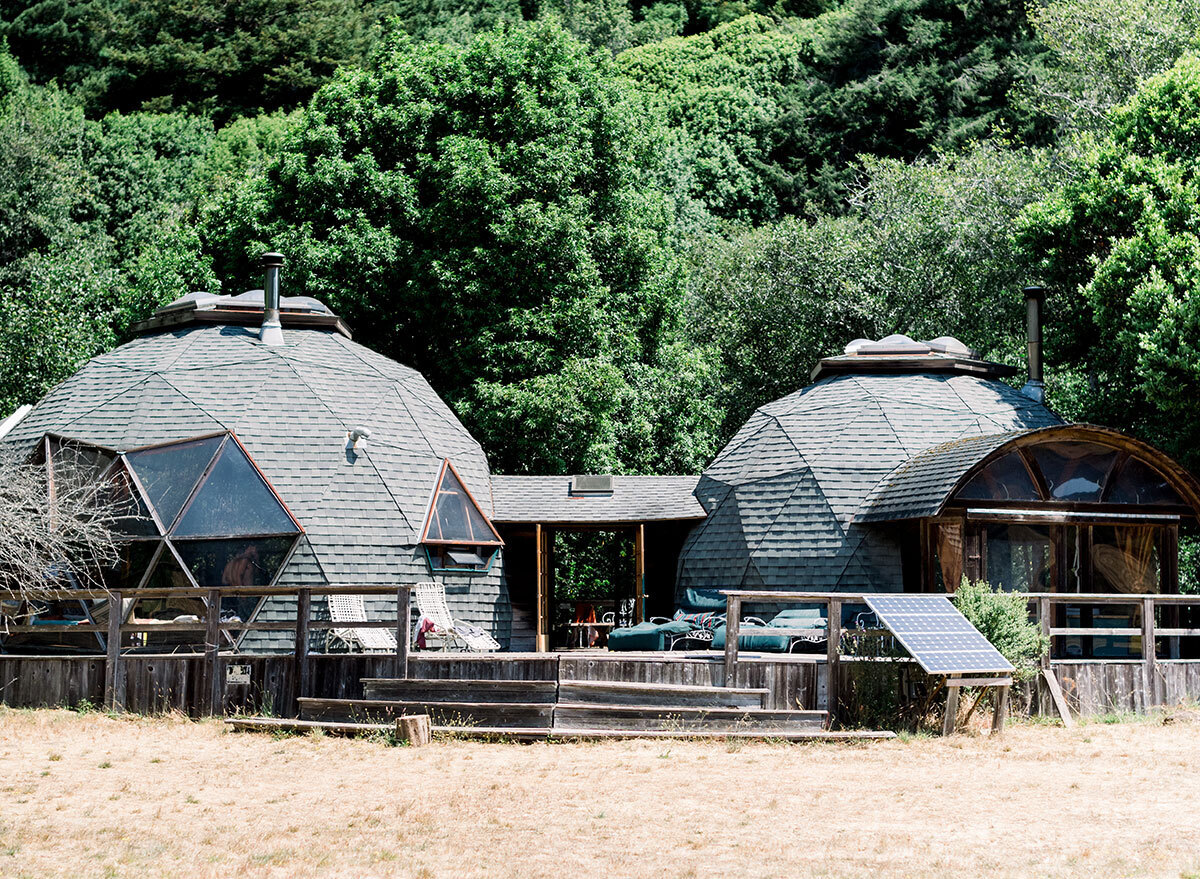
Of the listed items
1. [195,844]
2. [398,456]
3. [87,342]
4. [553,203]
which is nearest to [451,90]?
[553,203]

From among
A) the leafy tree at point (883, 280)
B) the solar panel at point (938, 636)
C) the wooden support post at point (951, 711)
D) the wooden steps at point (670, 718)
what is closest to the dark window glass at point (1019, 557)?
the solar panel at point (938, 636)

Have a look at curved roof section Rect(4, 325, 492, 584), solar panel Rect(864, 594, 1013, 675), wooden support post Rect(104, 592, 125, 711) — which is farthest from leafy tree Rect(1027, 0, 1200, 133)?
wooden support post Rect(104, 592, 125, 711)

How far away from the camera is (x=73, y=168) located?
112 ft

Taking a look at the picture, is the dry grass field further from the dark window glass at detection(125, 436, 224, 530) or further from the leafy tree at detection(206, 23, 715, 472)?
the leafy tree at detection(206, 23, 715, 472)

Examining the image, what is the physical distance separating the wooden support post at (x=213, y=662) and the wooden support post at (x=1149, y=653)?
10.2 metres

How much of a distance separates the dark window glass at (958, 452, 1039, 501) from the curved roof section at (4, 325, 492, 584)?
7067 millimetres

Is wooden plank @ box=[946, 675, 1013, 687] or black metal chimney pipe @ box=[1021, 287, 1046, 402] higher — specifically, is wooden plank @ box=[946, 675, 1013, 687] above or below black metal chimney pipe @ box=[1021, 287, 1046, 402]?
below

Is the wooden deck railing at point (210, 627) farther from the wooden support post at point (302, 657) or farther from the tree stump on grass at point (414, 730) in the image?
the tree stump on grass at point (414, 730)

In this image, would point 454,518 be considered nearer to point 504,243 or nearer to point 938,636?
point 938,636

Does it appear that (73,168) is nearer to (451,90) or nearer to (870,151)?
(451,90)

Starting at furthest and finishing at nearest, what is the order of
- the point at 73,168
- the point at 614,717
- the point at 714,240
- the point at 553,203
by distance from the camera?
the point at 714,240 < the point at 73,168 < the point at 553,203 < the point at 614,717

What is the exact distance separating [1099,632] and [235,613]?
1004cm

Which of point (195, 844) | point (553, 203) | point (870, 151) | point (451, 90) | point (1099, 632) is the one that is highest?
point (870, 151)

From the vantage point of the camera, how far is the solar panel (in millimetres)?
11773
